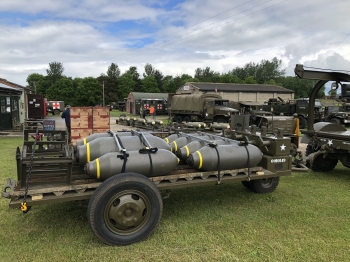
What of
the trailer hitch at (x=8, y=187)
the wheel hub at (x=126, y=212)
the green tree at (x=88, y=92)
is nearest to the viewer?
the trailer hitch at (x=8, y=187)

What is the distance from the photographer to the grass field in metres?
3.49

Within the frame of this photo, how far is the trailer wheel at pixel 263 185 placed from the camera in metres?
5.62

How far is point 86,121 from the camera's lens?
11.1 meters

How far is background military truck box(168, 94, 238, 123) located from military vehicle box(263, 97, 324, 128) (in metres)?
4.14

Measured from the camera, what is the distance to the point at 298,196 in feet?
18.4

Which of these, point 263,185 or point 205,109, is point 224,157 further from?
point 205,109

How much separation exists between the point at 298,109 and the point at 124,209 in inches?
808

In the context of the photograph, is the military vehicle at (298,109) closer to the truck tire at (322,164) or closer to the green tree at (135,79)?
the truck tire at (322,164)

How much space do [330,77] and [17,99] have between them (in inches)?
695

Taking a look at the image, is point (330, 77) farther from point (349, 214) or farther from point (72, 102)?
point (72, 102)

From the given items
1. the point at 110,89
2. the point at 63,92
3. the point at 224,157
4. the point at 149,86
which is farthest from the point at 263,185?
the point at 149,86

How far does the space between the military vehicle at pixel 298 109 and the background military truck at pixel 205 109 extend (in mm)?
4139

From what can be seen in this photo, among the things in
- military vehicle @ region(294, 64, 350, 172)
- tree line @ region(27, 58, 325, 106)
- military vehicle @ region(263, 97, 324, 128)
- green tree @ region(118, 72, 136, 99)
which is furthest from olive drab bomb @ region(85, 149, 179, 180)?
green tree @ region(118, 72, 136, 99)

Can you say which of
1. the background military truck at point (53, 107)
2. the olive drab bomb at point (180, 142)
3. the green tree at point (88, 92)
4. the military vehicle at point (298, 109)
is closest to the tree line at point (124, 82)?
the green tree at point (88, 92)
